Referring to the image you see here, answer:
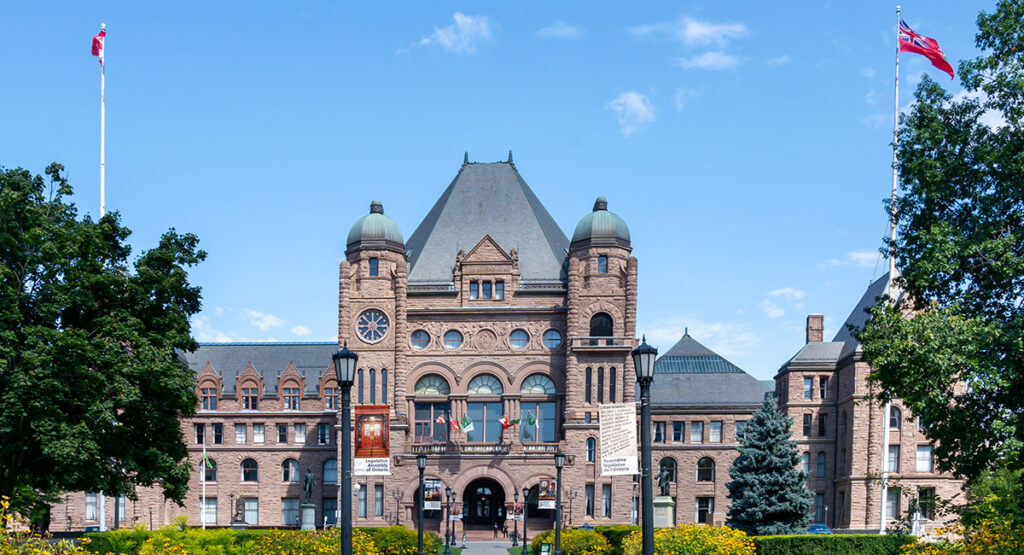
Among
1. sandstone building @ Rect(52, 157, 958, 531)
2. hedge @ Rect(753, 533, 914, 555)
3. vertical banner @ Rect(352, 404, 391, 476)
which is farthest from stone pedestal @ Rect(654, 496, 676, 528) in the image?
vertical banner @ Rect(352, 404, 391, 476)

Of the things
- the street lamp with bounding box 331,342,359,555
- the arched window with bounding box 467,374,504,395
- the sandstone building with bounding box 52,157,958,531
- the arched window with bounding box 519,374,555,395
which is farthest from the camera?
the arched window with bounding box 467,374,504,395

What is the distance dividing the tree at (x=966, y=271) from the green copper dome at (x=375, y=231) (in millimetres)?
41459

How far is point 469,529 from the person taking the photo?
67.0 meters

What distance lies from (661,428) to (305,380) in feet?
86.4

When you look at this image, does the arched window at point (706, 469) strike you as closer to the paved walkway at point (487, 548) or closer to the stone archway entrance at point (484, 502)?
the stone archway entrance at point (484, 502)

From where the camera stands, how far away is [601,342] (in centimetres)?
6494

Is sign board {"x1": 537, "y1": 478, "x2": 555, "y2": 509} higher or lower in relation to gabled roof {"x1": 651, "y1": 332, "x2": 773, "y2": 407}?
lower

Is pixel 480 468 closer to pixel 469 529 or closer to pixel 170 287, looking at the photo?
pixel 469 529

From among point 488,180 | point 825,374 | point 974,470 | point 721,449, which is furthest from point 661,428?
point 974,470

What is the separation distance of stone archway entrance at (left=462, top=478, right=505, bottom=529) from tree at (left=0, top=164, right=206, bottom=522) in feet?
113

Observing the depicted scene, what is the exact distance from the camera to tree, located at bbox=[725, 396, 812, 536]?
169 ft

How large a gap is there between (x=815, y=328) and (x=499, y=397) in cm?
2392

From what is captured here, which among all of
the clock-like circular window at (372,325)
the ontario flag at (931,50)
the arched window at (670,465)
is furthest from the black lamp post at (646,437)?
the arched window at (670,465)

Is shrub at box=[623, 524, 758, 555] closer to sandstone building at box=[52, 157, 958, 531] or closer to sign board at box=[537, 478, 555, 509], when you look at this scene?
sign board at box=[537, 478, 555, 509]
